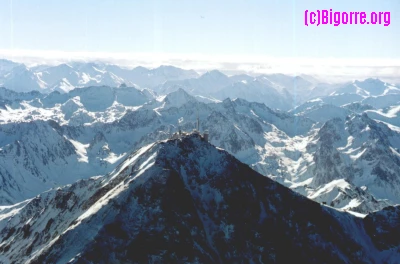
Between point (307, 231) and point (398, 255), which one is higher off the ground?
point (307, 231)

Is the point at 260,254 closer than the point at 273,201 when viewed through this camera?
Yes

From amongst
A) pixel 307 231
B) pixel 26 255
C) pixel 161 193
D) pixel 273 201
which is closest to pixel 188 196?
pixel 161 193

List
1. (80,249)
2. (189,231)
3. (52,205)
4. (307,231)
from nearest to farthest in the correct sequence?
1. (80,249)
2. (189,231)
3. (307,231)
4. (52,205)

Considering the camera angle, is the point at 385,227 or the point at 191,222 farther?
the point at 385,227

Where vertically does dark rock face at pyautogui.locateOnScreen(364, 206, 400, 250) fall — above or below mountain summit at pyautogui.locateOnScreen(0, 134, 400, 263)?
below

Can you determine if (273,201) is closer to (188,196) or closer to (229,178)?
(229,178)

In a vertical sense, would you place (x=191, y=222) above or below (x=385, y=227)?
above

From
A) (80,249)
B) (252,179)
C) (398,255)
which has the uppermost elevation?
(252,179)

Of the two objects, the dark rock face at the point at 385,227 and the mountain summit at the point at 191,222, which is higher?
the mountain summit at the point at 191,222

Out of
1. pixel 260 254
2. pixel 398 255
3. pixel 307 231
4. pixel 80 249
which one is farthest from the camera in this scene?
pixel 398 255

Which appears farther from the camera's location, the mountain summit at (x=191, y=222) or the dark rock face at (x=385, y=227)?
the dark rock face at (x=385, y=227)

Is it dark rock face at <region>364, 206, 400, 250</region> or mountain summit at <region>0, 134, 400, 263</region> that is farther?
dark rock face at <region>364, 206, 400, 250</region>
